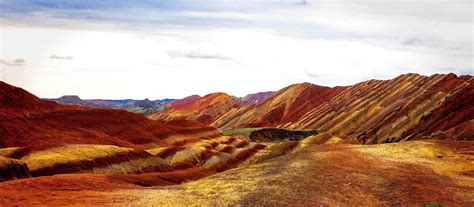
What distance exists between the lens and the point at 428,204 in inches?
1505

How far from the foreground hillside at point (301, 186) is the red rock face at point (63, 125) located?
58707mm

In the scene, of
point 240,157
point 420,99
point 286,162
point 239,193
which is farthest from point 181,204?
point 420,99

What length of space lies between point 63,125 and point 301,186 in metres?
92.9

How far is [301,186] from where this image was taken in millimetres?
42250

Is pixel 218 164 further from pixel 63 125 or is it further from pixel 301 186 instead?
pixel 301 186

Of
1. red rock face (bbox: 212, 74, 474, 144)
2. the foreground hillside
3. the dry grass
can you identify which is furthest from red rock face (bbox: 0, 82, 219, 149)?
red rock face (bbox: 212, 74, 474, 144)

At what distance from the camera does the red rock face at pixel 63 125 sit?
105938 millimetres

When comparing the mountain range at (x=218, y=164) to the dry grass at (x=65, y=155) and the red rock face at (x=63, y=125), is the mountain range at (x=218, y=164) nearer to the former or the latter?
the dry grass at (x=65, y=155)

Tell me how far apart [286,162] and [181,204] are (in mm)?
19719

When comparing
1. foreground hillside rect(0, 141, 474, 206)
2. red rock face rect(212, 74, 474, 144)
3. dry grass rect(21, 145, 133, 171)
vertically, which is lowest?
red rock face rect(212, 74, 474, 144)

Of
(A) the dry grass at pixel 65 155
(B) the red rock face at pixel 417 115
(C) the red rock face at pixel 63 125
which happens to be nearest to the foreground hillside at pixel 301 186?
(A) the dry grass at pixel 65 155

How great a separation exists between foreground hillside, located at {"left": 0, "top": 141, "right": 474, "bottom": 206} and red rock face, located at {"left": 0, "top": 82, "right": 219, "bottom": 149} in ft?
193

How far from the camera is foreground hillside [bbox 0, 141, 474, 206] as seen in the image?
37.6m

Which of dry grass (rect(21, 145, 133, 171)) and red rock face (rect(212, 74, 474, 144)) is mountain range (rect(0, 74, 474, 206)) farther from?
red rock face (rect(212, 74, 474, 144))
